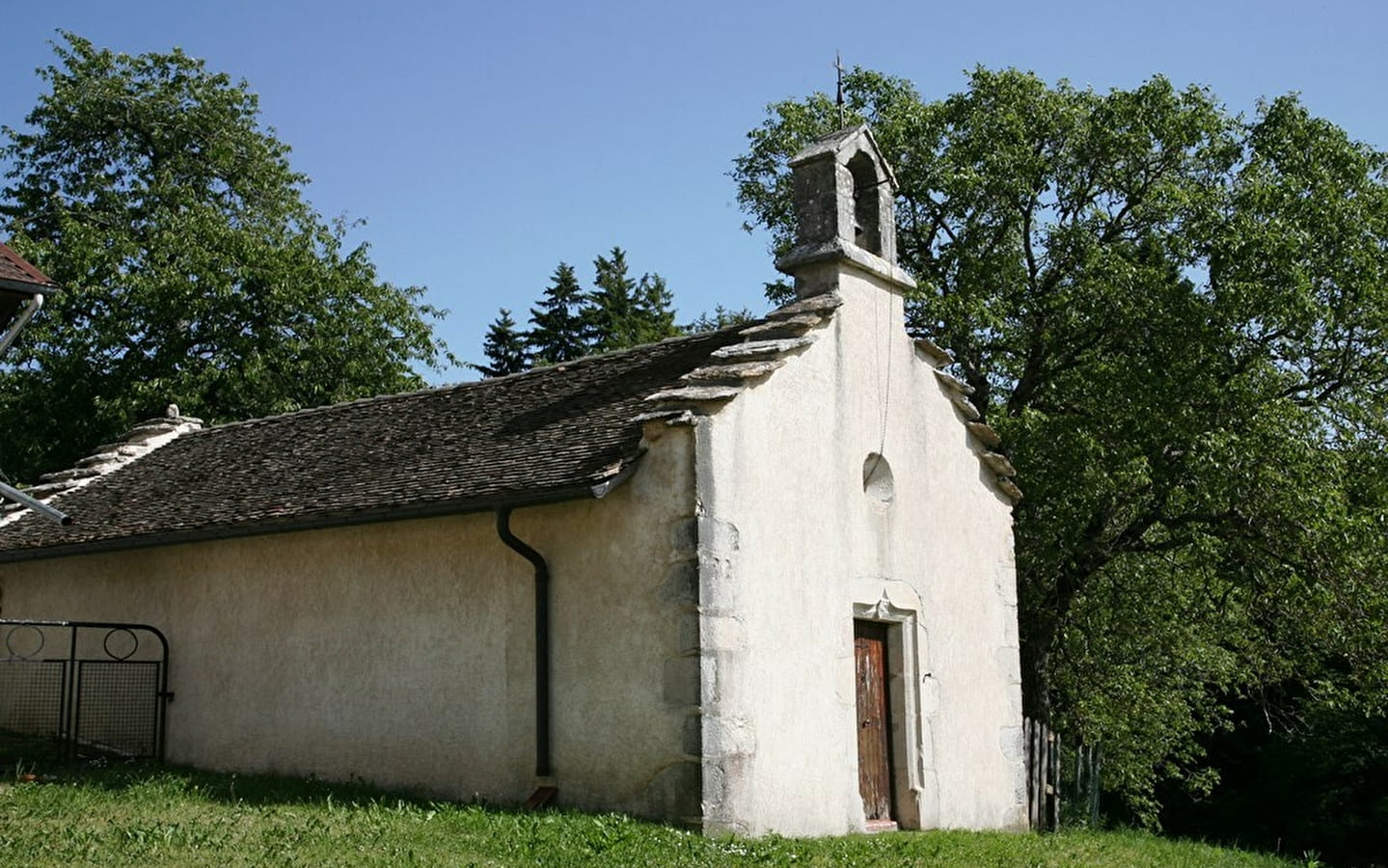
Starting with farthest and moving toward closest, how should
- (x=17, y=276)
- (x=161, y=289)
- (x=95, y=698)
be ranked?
1. (x=161, y=289)
2. (x=95, y=698)
3. (x=17, y=276)

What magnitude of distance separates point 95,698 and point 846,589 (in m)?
8.60

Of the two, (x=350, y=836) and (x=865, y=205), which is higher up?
(x=865, y=205)

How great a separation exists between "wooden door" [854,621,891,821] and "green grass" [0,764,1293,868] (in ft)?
2.38

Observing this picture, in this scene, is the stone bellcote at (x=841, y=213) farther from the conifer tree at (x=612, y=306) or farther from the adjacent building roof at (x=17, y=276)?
the conifer tree at (x=612, y=306)

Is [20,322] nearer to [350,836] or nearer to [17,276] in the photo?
[17,276]

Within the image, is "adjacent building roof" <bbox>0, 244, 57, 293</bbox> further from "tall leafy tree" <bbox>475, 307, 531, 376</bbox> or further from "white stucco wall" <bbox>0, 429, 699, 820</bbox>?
"tall leafy tree" <bbox>475, 307, 531, 376</bbox>

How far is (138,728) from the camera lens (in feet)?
48.9

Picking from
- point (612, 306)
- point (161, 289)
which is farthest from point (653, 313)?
point (161, 289)

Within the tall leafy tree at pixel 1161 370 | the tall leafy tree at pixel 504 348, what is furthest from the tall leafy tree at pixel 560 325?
the tall leafy tree at pixel 1161 370

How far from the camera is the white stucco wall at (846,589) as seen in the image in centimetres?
1081

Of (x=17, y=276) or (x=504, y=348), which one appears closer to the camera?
(x=17, y=276)

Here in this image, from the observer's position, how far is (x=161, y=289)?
88.7 ft

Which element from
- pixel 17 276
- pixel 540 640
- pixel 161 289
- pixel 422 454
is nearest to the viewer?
pixel 17 276

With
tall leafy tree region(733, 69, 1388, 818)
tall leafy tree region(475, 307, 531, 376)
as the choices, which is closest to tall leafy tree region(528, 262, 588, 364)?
tall leafy tree region(475, 307, 531, 376)
